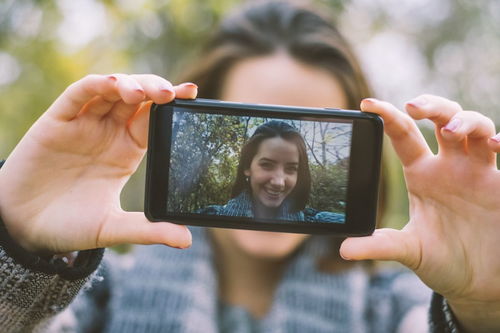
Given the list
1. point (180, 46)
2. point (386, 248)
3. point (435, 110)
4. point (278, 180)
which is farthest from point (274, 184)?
point (180, 46)

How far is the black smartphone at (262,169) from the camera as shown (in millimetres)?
1078

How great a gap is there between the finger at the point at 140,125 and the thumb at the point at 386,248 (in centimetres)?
55

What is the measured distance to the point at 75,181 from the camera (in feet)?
3.70

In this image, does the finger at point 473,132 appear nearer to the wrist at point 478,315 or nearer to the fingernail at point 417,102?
the fingernail at point 417,102

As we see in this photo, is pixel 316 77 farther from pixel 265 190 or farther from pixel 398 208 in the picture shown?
pixel 398 208

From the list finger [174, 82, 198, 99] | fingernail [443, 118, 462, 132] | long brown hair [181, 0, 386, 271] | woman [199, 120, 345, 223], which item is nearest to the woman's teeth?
woman [199, 120, 345, 223]

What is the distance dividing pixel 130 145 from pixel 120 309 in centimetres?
100

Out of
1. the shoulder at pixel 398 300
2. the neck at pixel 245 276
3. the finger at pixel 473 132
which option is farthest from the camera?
the neck at pixel 245 276

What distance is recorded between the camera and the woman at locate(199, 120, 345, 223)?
1.09 metres

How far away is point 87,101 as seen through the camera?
42.0 inches

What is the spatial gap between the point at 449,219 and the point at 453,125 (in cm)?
24

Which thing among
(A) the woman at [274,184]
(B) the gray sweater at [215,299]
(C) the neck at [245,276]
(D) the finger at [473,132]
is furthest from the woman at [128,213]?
(C) the neck at [245,276]

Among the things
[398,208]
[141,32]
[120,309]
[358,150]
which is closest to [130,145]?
[358,150]

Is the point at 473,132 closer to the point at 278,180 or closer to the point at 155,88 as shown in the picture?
the point at 278,180
